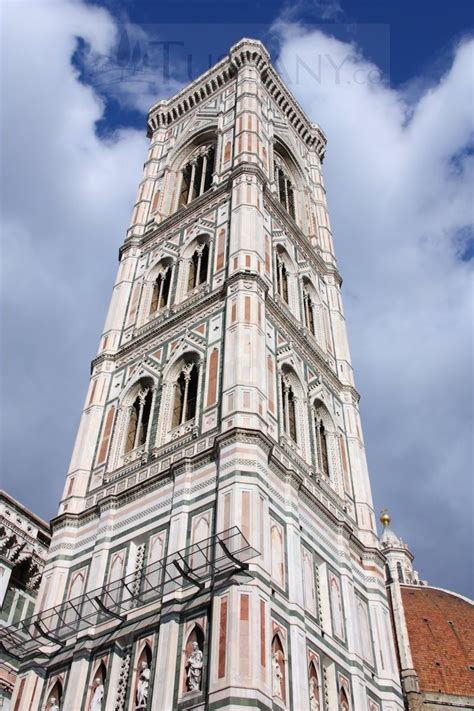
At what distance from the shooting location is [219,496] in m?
14.4

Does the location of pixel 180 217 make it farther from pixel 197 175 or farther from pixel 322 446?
pixel 322 446

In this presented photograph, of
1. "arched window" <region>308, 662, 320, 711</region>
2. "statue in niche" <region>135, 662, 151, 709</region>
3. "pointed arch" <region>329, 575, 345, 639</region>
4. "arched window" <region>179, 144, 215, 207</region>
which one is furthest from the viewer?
"arched window" <region>179, 144, 215, 207</region>

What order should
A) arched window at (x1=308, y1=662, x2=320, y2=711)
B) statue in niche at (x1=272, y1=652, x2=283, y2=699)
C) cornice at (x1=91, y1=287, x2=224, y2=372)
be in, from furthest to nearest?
cornice at (x1=91, y1=287, x2=224, y2=372) < arched window at (x1=308, y1=662, x2=320, y2=711) < statue in niche at (x1=272, y1=652, x2=283, y2=699)

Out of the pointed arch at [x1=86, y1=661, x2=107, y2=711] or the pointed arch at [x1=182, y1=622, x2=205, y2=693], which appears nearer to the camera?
the pointed arch at [x1=182, y1=622, x2=205, y2=693]

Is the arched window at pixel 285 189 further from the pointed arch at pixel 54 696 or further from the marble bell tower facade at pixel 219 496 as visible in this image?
the pointed arch at pixel 54 696

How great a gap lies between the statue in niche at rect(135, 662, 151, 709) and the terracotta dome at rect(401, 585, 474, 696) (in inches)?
881

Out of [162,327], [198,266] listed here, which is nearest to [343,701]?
[162,327]

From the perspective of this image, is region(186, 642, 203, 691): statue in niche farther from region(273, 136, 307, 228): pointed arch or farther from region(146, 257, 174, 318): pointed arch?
region(273, 136, 307, 228): pointed arch

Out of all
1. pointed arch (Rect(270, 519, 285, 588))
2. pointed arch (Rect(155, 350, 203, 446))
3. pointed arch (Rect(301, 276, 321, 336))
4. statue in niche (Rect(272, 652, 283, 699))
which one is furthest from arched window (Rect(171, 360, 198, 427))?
statue in niche (Rect(272, 652, 283, 699))

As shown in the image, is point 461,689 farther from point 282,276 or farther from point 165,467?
point 165,467

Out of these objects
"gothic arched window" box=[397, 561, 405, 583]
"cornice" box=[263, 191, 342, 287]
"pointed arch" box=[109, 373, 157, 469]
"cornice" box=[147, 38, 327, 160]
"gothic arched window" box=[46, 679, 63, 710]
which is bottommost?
"gothic arched window" box=[46, 679, 63, 710]

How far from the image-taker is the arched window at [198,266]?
72.1ft

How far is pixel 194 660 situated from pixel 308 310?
13.2m

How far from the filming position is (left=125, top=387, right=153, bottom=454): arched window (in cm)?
1822
